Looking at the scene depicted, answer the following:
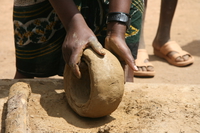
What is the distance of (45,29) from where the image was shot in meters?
2.81

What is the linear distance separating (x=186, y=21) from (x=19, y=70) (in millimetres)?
4134

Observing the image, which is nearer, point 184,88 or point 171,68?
point 184,88

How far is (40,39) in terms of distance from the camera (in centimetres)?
283

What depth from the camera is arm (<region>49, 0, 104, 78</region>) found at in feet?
6.80

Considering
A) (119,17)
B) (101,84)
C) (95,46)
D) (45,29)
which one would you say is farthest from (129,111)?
(45,29)

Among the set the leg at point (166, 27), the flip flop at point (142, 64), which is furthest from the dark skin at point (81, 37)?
the leg at point (166, 27)

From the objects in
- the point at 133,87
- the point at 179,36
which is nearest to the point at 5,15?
the point at 179,36

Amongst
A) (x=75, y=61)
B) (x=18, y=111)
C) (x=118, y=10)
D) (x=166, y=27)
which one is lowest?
(x=166, y=27)

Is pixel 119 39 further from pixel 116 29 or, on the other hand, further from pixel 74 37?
pixel 74 37

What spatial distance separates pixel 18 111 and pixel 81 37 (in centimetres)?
58

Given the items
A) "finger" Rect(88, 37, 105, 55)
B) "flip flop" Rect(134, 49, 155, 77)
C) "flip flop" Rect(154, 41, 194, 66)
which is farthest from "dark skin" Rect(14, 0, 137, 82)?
"flip flop" Rect(154, 41, 194, 66)

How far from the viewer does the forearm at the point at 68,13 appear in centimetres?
222

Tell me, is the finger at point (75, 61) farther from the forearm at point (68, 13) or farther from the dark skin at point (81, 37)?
the forearm at point (68, 13)

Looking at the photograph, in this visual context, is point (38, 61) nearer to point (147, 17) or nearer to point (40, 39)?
point (40, 39)
